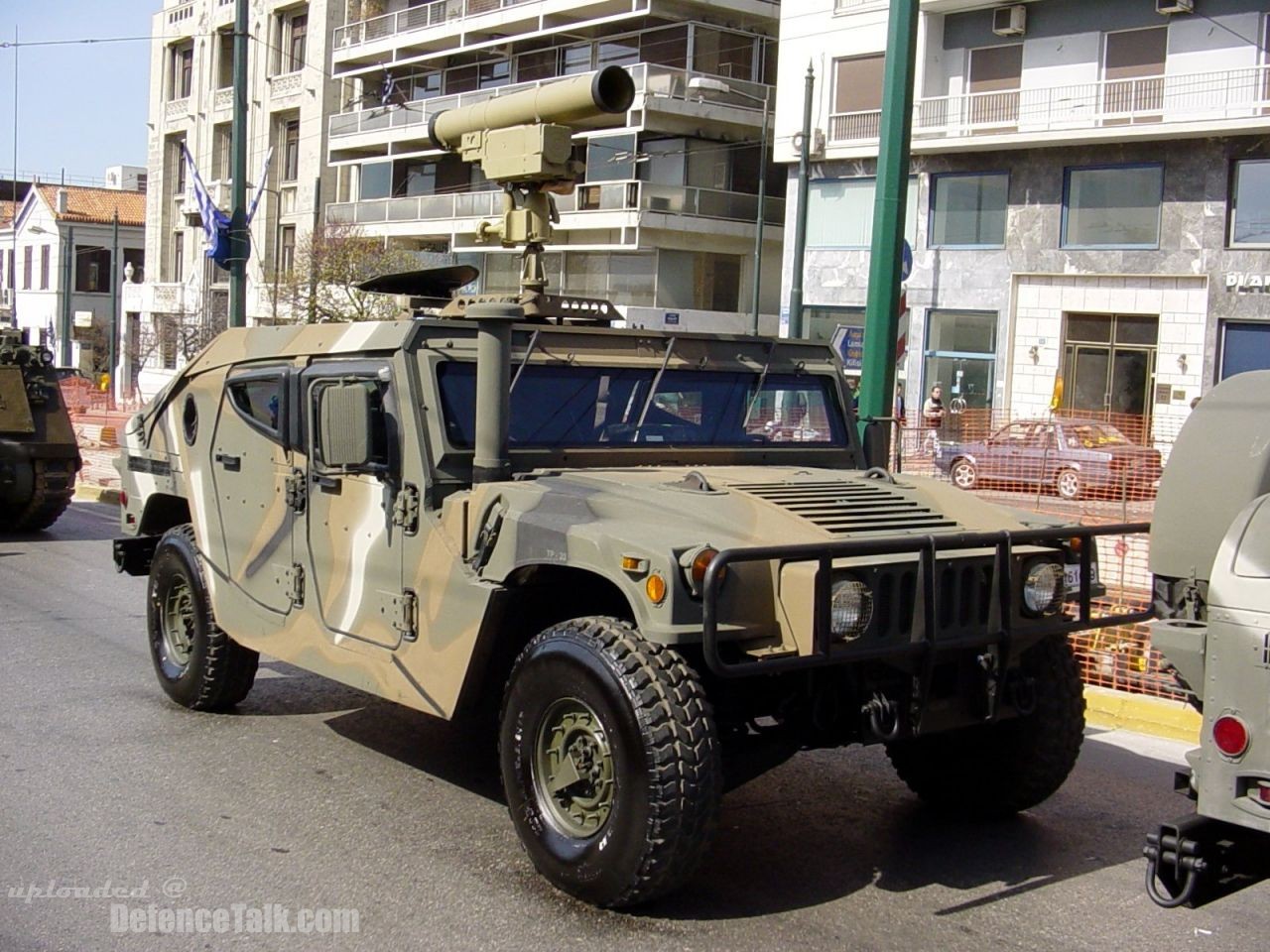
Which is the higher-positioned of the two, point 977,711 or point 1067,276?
point 1067,276

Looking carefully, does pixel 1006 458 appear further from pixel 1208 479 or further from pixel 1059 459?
pixel 1208 479

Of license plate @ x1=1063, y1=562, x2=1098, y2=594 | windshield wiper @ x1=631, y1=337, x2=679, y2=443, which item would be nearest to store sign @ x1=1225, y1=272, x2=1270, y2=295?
windshield wiper @ x1=631, y1=337, x2=679, y2=443

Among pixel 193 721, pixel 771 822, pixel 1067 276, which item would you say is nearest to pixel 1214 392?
pixel 771 822

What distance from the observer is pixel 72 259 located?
62281mm

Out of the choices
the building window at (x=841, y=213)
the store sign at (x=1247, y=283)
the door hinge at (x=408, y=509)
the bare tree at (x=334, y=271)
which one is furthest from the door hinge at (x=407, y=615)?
the bare tree at (x=334, y=271)

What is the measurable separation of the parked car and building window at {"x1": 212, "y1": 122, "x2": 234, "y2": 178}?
126 ft

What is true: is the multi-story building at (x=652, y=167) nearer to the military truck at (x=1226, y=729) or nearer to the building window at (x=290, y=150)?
the building window at (x=290, y=150)

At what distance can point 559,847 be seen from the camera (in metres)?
5.17

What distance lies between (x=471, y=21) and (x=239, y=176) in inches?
1013

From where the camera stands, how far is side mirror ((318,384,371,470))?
19.5ft

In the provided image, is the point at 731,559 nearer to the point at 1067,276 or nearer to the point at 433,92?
the point at 1067,276

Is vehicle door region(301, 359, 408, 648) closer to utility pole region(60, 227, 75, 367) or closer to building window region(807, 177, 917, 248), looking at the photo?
building window region(807, 177, 917, 248)

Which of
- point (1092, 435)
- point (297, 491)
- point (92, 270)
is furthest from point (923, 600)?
point (92, 270)

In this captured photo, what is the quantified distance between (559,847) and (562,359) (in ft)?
6.95
